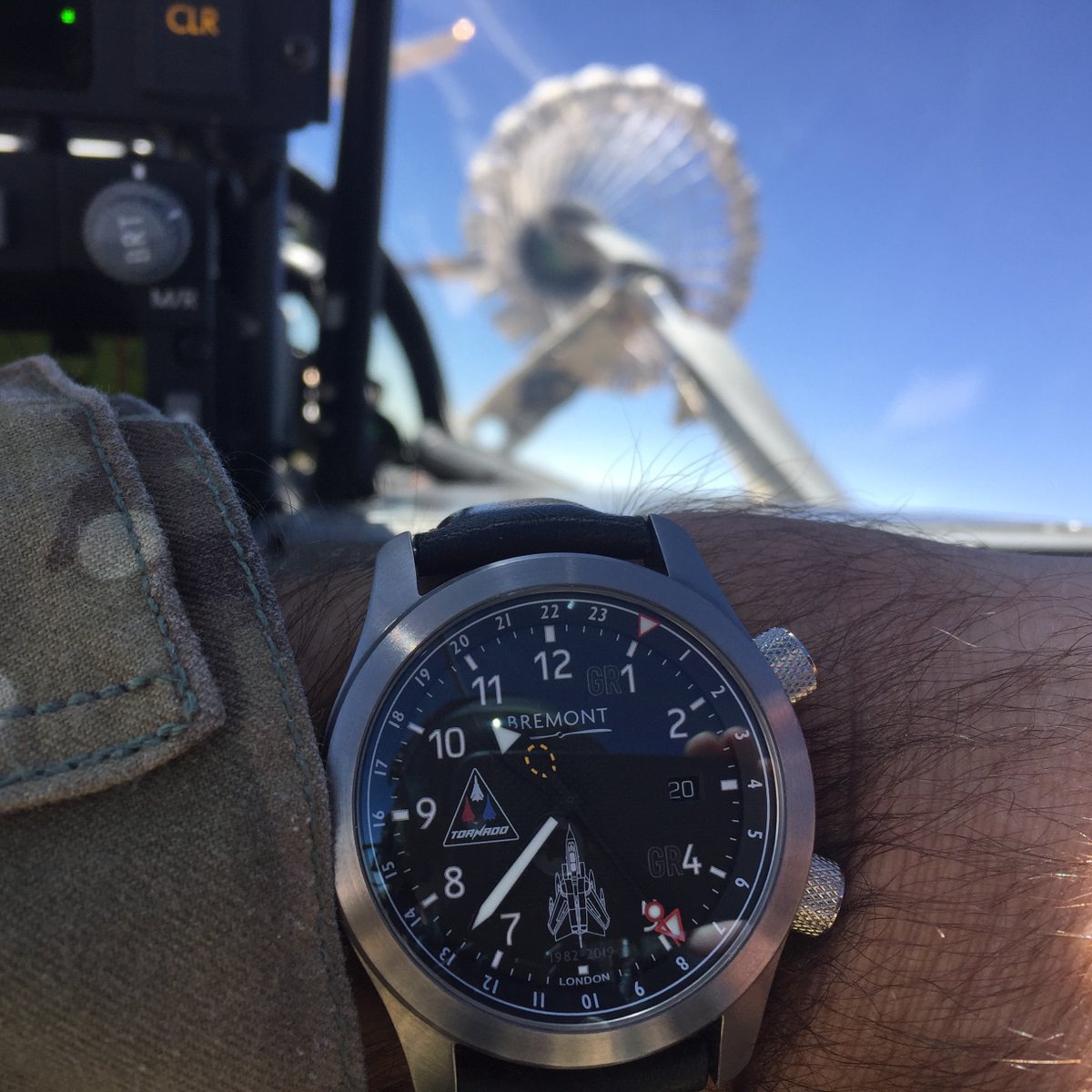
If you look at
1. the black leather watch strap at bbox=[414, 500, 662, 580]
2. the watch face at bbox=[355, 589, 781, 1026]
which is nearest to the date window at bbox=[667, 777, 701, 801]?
the watch face at bbox=[355, 589, 781, 1026]

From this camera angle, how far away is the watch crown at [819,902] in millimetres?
526

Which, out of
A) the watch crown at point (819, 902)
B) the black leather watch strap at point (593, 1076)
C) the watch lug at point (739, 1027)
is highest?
the watch crown at point (819, 902)

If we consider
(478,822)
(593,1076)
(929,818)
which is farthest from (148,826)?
(929,818)

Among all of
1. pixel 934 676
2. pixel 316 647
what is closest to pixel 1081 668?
pixel 934 676

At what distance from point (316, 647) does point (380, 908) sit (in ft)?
0.56

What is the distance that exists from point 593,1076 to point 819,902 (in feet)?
0.52

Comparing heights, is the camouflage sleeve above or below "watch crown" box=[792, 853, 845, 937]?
above

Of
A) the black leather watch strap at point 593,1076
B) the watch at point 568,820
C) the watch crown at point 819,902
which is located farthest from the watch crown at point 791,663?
the black leather watch strap at point 593,1076

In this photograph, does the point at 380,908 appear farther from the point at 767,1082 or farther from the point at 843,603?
the point at 843,603

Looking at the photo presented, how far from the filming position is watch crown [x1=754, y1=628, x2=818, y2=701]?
1.82 ft

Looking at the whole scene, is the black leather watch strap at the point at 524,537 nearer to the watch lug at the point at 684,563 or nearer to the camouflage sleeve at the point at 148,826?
the watch lug at the point at 684,563

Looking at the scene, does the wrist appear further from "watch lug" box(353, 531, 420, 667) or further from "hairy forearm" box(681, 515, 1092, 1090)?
"hairy forearm" box(681, 515, 1092, 1090)

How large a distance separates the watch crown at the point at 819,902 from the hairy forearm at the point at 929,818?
0.11 feet

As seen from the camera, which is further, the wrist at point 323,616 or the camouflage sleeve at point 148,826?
the wrist at point 323,616
